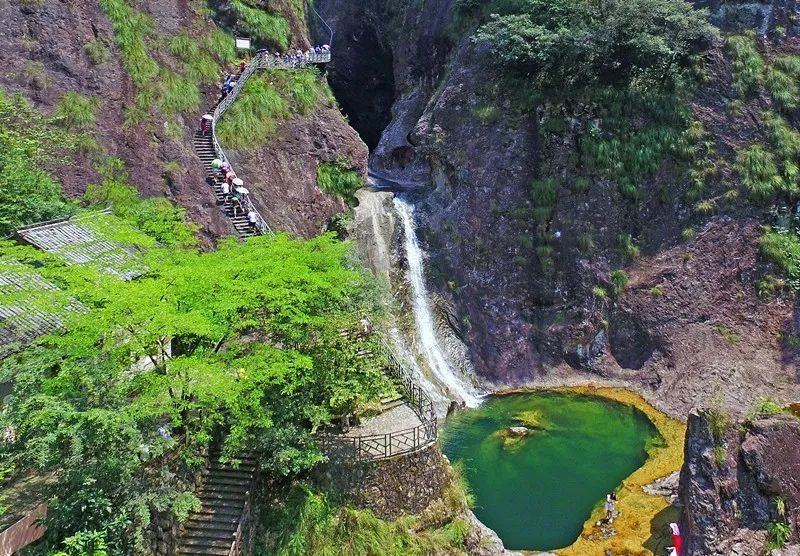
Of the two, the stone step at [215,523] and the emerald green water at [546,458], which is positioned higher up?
the stone step at [215,523]

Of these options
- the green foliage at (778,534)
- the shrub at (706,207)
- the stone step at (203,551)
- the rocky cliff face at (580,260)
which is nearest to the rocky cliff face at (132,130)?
the rocky cliff face at (580,260)

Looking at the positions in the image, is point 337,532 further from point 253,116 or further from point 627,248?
point 253,116

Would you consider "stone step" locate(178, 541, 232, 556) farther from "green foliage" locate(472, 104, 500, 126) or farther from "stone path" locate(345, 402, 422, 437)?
"green foliage" locate(472, 104, 500, 126)

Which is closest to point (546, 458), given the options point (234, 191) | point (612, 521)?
point (612, 521)

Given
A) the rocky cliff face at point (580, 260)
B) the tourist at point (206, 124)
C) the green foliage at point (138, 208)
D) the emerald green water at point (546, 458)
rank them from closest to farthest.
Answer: the emerald green water at point (546, 458), the green foliage at point (138, 208), the rocky cliff face at point (580, 260), the tourist at point (206, 124)

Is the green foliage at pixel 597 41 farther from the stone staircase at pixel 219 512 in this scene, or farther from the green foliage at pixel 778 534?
the stone staircase at pixel 219 512

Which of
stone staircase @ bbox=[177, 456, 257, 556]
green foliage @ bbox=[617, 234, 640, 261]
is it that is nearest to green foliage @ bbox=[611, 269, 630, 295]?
green foliage @ bbox=[617, 234, 640, 261]
